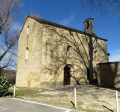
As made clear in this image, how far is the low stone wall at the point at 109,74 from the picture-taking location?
1186 cm

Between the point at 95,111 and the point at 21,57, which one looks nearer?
the point at 95,111

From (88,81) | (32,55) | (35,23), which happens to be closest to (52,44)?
(32,55)

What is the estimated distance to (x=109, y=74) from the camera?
40.5 ft

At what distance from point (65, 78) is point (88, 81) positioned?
4654mm

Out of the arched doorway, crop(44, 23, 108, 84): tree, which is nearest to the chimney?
crop(44, 23, 108, 84): tree

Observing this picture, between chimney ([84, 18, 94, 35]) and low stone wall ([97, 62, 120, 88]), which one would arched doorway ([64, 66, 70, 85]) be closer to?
low stone wall ([97, 62, 120, 88])

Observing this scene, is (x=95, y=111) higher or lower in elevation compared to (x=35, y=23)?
lower

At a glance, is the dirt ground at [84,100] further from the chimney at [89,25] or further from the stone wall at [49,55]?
the chimney at [89,25]

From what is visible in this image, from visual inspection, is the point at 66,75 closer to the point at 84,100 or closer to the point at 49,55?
the point at 49,55

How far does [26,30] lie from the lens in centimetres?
1736

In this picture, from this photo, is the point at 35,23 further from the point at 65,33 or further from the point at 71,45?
the point at 71,45

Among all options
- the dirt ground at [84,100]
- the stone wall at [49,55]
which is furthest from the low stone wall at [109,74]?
the dirt ground at [84,100]

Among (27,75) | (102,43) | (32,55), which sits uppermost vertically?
(102,43)

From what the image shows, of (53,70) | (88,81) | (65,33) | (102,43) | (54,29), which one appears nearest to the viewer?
(53,70)
